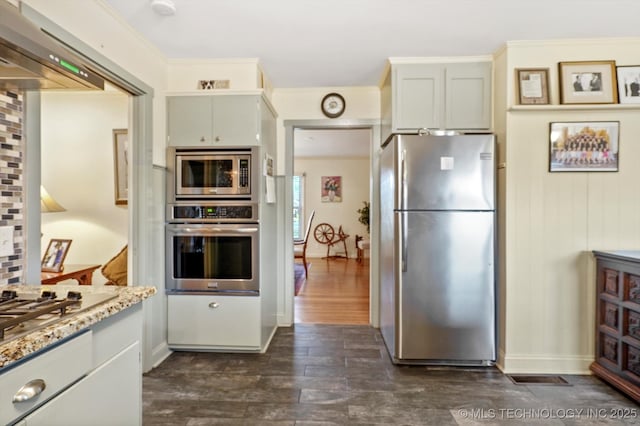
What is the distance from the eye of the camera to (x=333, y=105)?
10.9ft

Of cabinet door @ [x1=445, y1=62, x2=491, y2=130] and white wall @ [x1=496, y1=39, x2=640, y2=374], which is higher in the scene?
cabinet door @ [x1=445, y1=62, x2=491, y2=130]

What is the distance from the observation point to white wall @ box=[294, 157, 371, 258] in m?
8.14

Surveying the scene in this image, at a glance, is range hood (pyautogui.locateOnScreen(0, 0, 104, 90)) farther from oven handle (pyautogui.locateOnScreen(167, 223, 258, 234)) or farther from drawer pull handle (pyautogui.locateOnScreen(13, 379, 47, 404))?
oven handle (pyautogui.locateOnScreen(167, 223, 258, 234))

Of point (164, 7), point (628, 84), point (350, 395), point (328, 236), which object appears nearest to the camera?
point (164, 7)

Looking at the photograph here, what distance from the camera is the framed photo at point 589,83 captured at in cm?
236

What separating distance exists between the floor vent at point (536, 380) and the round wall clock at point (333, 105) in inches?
104

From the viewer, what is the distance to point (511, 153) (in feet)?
7.90

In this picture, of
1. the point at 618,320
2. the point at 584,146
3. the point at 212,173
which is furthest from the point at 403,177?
the point at 618,320

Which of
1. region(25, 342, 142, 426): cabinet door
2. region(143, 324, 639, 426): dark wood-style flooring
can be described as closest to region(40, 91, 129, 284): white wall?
region(143, 324, 639, 426): dark wood-style flooring

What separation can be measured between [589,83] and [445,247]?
5.12 ft

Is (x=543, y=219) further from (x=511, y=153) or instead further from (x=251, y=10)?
(x=251, y=10)

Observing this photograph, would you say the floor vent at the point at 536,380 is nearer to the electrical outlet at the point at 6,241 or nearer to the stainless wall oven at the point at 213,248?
the stainless wall oven at the point at 213,248

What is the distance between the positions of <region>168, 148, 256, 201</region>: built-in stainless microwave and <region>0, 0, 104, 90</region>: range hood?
1.33m

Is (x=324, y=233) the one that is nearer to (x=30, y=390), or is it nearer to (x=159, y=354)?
(x=159, y=354)
